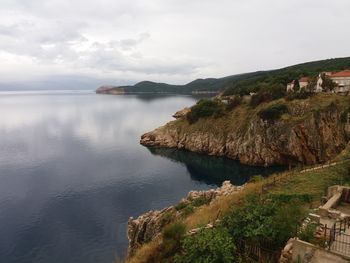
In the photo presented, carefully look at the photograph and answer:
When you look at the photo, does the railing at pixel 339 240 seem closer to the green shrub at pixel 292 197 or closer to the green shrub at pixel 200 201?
the green shrub at pixel 292 197

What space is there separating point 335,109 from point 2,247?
194ft

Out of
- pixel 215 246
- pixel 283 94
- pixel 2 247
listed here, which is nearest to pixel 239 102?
pixel 283 94

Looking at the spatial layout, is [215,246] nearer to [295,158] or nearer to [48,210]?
[48,210]

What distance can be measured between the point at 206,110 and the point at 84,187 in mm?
43844

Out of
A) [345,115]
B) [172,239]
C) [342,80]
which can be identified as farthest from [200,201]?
[342,80]

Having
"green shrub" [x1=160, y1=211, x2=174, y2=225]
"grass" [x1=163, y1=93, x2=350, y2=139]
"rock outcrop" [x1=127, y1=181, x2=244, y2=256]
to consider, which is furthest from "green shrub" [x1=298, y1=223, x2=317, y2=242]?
"grass" [x1=163, y1=93, x2=350, y2=139]

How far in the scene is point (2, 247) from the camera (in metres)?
33.2

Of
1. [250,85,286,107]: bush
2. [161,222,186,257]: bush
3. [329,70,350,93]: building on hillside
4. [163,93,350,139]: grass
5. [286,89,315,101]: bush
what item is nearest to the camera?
[161,222,186,257]: bush

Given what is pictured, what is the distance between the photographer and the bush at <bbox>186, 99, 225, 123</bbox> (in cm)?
8424

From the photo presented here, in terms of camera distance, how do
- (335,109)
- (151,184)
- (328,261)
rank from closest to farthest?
(328,261) → (151,184) → (335,109)

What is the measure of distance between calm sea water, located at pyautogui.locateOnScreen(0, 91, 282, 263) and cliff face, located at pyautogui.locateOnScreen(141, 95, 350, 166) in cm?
452

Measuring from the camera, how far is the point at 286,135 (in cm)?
6450

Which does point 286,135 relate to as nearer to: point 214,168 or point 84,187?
point 214,168

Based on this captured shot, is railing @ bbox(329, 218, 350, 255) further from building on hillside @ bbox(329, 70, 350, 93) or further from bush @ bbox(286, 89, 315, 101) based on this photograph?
building on hillside @ bbox(329, 70, 350, 93)
